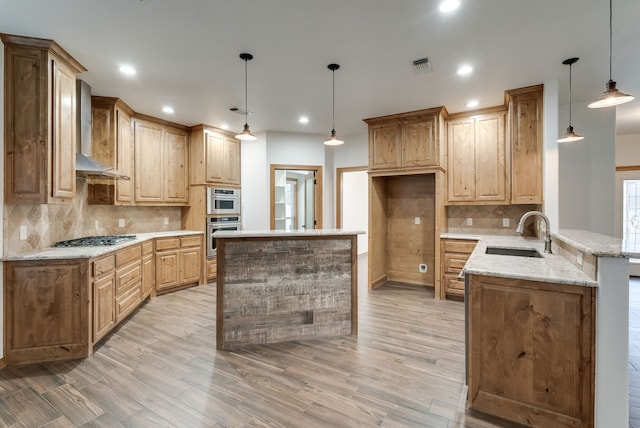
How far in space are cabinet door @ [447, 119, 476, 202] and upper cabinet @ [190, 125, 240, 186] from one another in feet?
12.5

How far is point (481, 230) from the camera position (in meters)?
4.78

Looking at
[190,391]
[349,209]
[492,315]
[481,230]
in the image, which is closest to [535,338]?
[492,315]

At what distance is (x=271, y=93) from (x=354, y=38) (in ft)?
5.21

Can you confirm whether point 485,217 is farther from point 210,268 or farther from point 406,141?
point 210,268

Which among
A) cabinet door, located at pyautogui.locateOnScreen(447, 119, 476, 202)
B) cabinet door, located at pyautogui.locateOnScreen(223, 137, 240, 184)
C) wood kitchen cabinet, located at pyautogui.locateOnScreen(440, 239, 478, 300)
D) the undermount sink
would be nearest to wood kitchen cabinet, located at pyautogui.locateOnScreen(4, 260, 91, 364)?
cabinet door, located at pyautogui.locateOnScreen(223, 137, 240, 184)

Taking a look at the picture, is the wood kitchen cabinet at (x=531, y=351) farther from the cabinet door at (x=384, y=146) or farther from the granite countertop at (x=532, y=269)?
the cabinet door at (x=384, y=146)

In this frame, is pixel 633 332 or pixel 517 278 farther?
pixel 633 332

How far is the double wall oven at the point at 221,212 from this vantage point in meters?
5.32

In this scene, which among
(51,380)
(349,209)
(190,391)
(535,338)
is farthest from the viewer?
(349,209)

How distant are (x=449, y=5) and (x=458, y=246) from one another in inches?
123

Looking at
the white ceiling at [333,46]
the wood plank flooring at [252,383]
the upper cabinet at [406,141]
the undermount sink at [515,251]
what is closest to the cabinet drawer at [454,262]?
the undermount sink at [515,251]

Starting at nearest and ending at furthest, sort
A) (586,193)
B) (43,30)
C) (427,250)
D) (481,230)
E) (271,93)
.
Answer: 1. (43,30)
2. (271,93)
3. (586,193)
4. (481,230)
5. (427,250)

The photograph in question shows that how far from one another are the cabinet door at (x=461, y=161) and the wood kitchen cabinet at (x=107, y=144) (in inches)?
189

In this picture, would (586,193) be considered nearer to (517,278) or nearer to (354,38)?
(517,278)
